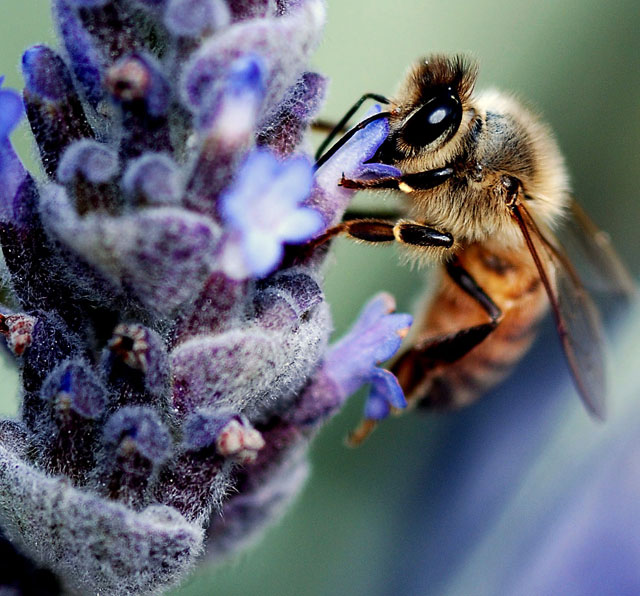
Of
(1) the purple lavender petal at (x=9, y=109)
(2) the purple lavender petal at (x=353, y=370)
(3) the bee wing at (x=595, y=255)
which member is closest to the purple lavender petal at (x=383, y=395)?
(2) the purple lavender petal at (x=353, y=370)

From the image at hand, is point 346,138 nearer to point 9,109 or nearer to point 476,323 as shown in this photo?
point 9,109

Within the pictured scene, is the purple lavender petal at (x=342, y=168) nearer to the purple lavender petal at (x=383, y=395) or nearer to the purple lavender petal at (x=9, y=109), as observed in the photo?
the purple lavender petal at (x=383, y=395)

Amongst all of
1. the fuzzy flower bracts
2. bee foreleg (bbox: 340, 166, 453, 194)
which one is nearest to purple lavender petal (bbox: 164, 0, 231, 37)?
the fuzzy flower bracts

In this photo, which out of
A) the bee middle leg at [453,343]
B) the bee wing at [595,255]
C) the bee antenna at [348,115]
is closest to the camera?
the bee antenna at [348,115]

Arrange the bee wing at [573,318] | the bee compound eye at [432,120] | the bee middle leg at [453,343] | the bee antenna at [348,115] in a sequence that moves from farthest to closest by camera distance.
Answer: the bee middle leg at [453,343] < the bee wing at [573,318] < the bee antenna at [348,115] < the bee compound eye at [432,120]

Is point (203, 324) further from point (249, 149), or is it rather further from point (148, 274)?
point (249, 149)

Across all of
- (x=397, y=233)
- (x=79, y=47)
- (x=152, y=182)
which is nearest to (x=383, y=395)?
(x=397, y=233)
